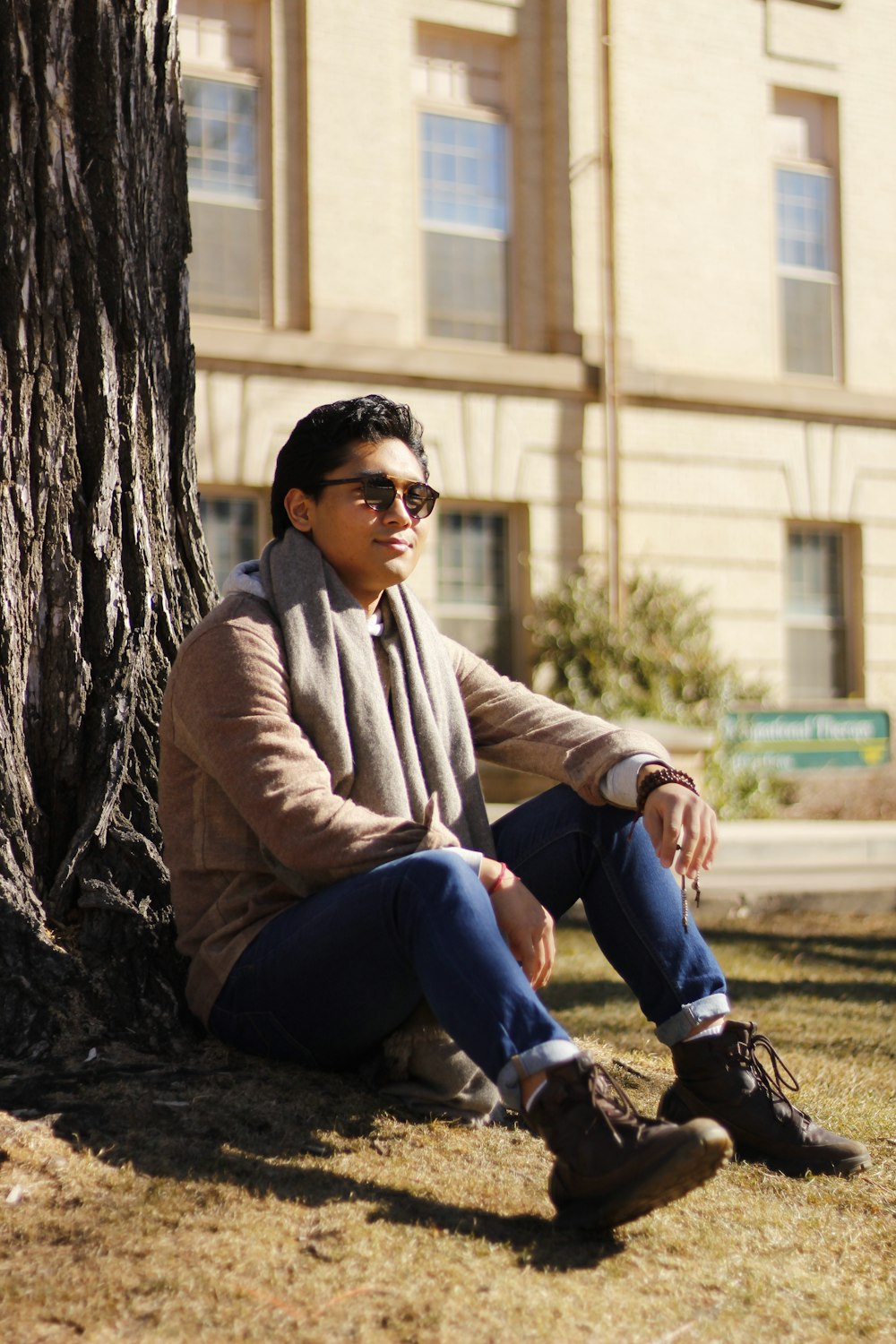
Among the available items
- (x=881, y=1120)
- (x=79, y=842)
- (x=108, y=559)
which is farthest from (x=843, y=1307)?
(x=108, y=559)

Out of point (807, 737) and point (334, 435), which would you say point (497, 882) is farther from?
point (807, 737)

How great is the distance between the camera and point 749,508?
13.3 metres

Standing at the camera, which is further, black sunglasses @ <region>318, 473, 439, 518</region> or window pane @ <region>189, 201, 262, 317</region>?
window pane @ <region>189, 201, 262, 317</region>

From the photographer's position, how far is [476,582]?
12539 millimetres

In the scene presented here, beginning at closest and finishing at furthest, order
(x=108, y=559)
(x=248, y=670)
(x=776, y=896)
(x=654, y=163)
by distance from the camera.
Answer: (x=248, y=670) → (x=108, y=559) → (x=776, y=896) → (x=654, y=163)

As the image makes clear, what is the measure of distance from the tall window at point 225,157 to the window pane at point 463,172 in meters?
1.51

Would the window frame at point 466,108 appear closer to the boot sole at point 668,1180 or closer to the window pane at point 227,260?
the window pane at point 227,260

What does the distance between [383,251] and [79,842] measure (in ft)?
31.7

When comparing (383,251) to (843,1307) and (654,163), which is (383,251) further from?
(843,1307)

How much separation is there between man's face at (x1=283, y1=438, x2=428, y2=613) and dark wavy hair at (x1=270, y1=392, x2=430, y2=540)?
20 mm

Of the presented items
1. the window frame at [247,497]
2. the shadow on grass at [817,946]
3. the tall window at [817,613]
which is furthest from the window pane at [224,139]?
the shadow on grass at [817,946]

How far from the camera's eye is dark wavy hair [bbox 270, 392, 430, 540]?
3217mm

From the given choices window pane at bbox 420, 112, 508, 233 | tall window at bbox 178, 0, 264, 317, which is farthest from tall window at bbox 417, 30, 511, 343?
tall window at bbox 178, 0, 264, 317

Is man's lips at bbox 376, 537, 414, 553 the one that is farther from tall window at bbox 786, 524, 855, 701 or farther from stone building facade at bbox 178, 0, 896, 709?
tall window at bbox 786, 524, 855, 701
